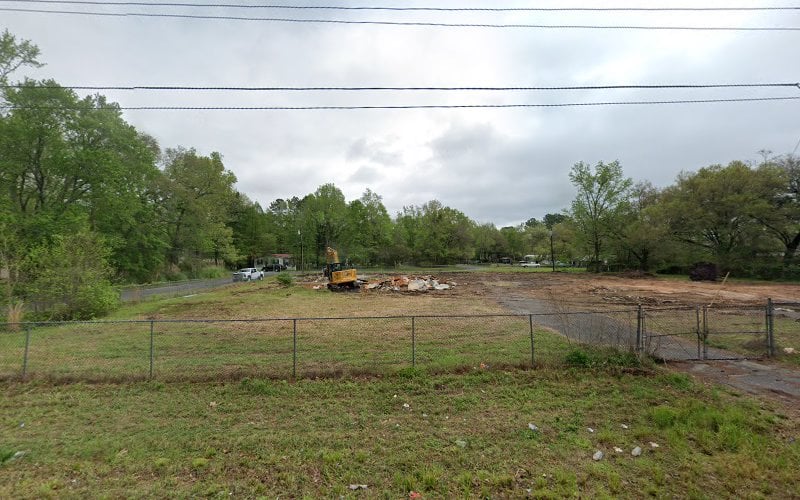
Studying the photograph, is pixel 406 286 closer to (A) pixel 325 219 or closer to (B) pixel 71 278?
(B) pixel 71 278

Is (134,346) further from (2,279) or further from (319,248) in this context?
(319,248)

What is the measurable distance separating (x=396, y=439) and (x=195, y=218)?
4873 cm

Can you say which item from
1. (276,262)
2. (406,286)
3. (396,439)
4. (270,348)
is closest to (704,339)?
(396,439)

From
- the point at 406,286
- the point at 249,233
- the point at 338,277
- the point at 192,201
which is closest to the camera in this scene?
the point at 338,277

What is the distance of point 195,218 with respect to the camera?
1762 inches

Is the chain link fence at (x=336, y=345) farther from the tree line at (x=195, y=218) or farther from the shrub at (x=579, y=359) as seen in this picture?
the tree line at (x=195, y=218)

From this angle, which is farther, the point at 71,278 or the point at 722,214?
the point at 722,214

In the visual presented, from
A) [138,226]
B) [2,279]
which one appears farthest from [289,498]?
[138,226]

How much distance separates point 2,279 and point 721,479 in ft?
75.2

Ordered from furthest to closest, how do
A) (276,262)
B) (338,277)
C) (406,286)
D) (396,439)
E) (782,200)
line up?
(276,262) → (782,200) → (406,286) → (338,277) → (396,439)

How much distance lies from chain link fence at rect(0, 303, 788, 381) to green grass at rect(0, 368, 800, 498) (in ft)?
2.66

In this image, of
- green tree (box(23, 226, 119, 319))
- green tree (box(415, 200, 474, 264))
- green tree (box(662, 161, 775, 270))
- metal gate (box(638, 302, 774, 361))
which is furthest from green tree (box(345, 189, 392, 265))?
metal gate (box(638, 302, 774, 361))

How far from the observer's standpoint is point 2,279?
14055mm

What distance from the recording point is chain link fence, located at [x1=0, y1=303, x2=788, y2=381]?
788 centimetres
